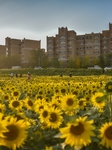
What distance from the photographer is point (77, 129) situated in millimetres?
1480

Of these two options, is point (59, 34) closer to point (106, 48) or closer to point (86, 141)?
point (106, 48)

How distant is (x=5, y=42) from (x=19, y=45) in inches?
180

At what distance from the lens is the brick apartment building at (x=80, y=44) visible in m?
75.7

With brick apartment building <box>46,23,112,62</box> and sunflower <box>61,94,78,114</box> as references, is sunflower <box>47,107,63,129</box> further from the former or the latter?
brick apartment building <box>46,23,112,62</box>

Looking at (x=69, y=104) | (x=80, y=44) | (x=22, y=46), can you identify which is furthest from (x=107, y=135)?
(x=22, y=46)

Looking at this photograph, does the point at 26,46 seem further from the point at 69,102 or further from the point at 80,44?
the point at 69,102

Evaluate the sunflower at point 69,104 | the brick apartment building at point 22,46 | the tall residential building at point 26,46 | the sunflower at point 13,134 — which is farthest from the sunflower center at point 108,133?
the tall residential building at point 26,46

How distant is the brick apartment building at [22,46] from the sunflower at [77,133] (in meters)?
78.1

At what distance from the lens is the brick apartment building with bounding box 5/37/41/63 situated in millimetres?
81188

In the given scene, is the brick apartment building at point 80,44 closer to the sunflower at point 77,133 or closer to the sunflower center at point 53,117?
the sunflower center at point 53,117

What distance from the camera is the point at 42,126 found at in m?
2.23

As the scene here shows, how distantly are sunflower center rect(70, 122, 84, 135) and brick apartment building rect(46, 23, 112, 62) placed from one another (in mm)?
74259

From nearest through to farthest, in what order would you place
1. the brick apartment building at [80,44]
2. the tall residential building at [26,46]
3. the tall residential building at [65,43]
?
1. the brick apartment building at [80,44]
2. the tall residential building at [65,43]
3. the tall residential building at [26,46]

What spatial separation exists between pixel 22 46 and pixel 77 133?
82474 millimetres
